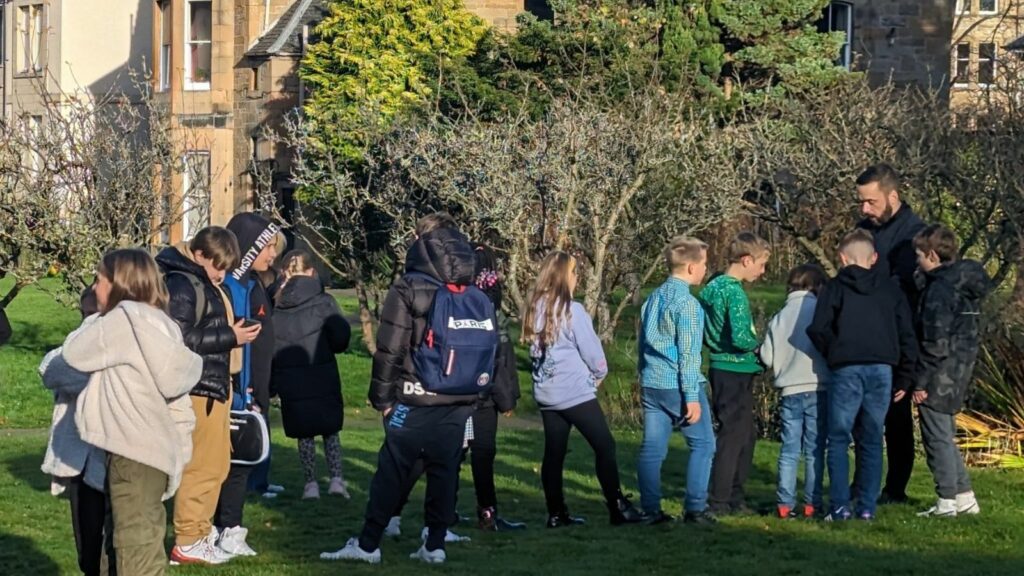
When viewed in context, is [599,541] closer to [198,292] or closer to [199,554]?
[199,554]

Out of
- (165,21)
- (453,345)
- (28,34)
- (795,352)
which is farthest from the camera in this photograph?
(28,34)

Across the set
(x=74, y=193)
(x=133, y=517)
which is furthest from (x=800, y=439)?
(x=74, y=193)

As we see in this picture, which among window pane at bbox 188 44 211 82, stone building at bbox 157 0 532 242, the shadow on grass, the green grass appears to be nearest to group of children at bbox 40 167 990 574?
the green grass

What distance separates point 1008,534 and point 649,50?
66.5ft

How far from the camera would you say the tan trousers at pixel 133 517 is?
22.9 feet

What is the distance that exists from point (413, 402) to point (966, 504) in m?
3.87

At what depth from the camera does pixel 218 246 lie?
8453 mm

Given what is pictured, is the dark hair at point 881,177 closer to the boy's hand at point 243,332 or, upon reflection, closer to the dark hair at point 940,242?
the dark hair at point 940,242

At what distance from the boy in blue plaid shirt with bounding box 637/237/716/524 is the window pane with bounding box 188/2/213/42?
29.8 m

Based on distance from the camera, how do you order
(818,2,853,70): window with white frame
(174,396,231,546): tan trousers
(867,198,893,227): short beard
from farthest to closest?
(818,2,853,70): window with white frame → (867,198,893,227): short beard → (174,396,231,546): tan trousers

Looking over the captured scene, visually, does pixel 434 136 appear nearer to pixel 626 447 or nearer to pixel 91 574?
pixel 626 447

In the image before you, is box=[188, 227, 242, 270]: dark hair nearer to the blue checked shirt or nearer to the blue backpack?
the blue backpack

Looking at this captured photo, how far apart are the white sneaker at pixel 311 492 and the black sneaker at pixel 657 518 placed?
2.45 meters

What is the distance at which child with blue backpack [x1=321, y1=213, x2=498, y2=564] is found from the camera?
8.25 metres
